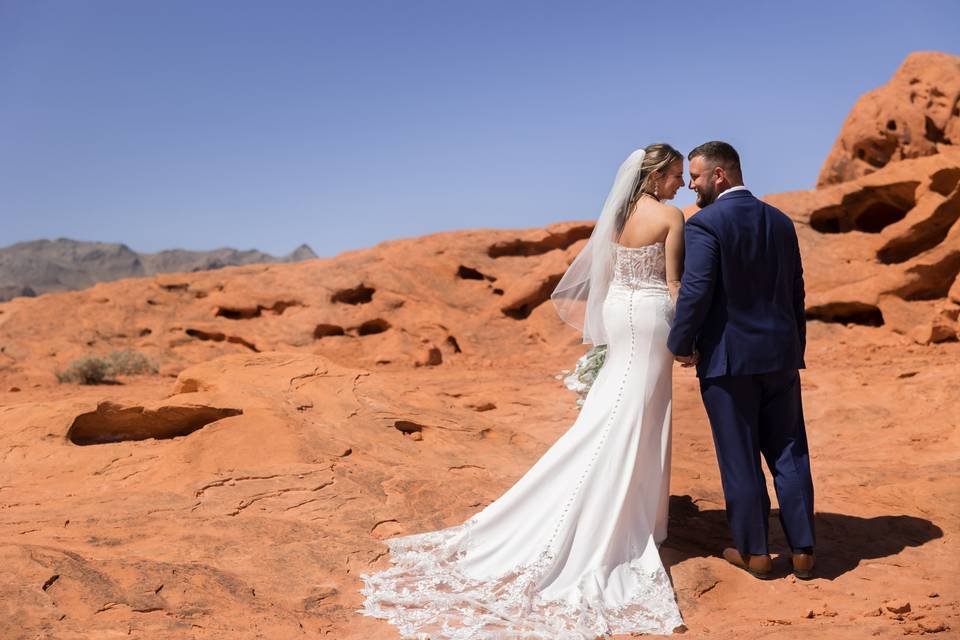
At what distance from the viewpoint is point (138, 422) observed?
696 centimetres

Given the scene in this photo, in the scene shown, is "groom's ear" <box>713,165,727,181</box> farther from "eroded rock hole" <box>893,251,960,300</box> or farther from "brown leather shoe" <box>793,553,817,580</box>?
"eroded rock hole" <box>893,251,960,300</box>

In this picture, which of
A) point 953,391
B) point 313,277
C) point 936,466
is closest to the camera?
point 936,466

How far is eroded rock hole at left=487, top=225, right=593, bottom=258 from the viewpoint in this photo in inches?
780

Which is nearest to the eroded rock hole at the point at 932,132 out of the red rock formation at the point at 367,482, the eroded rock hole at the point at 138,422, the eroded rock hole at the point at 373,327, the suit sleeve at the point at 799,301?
the red rock formation at the point at 367,482

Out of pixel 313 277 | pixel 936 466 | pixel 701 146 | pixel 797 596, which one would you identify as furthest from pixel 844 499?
pixel 313 277

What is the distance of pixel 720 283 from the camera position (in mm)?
4617

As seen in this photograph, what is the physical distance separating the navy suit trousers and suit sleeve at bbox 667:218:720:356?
0.32 metres

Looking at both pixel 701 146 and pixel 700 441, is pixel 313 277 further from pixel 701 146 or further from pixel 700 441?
pixel 701 146

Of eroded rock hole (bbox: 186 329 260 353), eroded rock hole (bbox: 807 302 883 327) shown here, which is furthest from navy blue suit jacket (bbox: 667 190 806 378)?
eroded rock hole (bbox: 186 329 260 353)

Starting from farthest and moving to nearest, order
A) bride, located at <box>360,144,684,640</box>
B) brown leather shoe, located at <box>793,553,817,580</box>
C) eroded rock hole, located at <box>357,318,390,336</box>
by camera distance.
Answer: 1. eroded rock hole, located at <box>357,318,390,336</box>
2. brown leather shoe, located at <box>793,553,817,580</box>
3. bride, located at <box>360,144,684,640</box>

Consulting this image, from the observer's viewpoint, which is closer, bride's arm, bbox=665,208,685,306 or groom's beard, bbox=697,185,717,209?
bride's arm, bbox=665,208,685,306

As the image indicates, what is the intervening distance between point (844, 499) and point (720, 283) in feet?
8.55

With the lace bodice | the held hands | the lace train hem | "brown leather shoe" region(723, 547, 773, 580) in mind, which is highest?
the lace bodice

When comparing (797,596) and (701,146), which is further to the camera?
(701,146)
